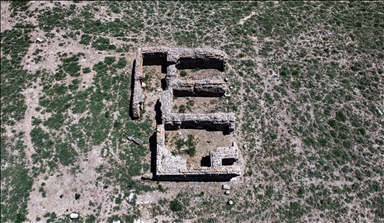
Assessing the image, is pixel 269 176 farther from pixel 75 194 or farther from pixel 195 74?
pixel 75 194

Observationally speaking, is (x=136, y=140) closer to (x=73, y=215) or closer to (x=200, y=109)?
(x=200, y=109)

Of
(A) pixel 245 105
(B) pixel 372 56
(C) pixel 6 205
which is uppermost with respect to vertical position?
(B) pixel 372 56

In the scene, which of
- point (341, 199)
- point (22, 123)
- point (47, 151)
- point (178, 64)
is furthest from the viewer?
point (178, 64)

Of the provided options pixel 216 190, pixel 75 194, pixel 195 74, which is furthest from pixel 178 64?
pixel 75 194

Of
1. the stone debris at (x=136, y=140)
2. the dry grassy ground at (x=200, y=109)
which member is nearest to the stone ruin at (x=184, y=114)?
the dry grassy ground at (x=200, y=109)

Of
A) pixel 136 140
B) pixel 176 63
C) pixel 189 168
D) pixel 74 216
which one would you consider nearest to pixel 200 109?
pixel 176 63
